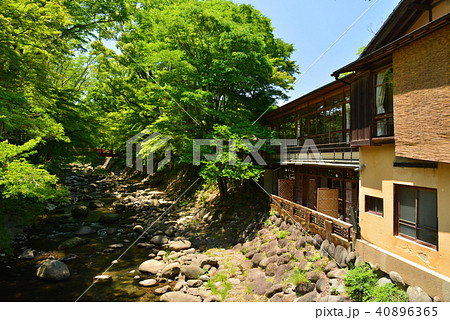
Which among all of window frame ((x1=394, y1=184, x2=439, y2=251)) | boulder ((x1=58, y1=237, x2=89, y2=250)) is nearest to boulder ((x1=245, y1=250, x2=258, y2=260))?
window frame ((x1=394, y1=184, x2=439, y2=251))

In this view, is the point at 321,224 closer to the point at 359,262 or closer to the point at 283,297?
the point at 359,262

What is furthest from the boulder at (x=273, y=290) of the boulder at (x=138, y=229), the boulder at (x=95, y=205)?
the boulder at (x=95, y=205)

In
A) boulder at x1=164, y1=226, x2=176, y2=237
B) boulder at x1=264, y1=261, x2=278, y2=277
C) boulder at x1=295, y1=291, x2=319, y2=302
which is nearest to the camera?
boulder at x1=295, y1=291, x2=319, y2=302

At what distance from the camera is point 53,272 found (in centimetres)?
1200

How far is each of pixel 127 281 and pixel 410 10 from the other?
55.0 ft

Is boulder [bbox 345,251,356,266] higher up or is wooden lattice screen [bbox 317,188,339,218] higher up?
wooden lattice screen [bbox 317,188,339,218]

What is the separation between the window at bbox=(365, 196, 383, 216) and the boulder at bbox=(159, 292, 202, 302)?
8.13 meters

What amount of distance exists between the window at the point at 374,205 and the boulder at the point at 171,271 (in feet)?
31.1

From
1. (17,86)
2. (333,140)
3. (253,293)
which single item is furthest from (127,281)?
(333,140)

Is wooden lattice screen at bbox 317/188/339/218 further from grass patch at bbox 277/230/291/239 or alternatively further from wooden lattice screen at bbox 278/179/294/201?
wooden lattice screen at bbox 278/179/294/201

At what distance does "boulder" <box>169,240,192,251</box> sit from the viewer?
52.6 feet

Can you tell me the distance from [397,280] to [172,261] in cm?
1075

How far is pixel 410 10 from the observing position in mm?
9414

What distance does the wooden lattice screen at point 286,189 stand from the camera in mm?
18188
